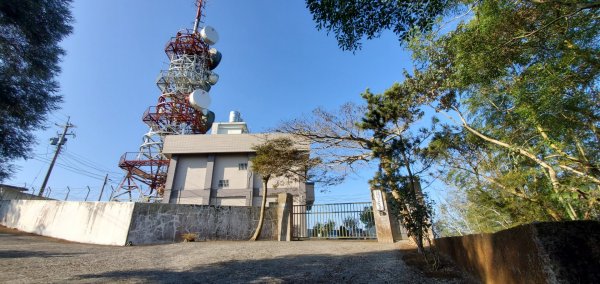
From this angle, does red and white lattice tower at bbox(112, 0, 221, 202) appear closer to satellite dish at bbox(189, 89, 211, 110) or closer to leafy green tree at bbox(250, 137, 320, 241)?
satellite dish at bbox(189, 89, 211, 110)

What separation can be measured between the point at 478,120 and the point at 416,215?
6664 mm

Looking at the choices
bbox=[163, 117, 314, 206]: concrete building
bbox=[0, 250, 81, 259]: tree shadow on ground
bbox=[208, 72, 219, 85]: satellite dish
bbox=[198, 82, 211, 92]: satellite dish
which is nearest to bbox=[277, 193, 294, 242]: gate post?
bbox=[163, 117, 314, 206]: concrete building

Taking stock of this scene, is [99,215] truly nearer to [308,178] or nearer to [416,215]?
[308,178]

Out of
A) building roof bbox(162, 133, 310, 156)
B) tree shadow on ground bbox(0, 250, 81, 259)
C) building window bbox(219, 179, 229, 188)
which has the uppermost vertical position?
building roof bbox(162, 133, 310, 156)

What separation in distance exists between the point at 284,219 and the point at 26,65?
10850 millimetres

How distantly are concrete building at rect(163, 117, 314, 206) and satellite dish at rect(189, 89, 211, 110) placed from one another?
681 centimetres

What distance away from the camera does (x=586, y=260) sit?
252 cm

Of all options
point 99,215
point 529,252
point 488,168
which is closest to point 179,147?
point 99,215

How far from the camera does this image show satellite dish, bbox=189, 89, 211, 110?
2950 cm

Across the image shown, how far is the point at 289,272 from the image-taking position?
266 inches

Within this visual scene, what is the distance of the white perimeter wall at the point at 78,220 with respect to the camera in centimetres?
1255

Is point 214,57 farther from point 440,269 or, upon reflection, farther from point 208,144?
point 440,269

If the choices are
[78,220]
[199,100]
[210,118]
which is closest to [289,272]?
[78,220]

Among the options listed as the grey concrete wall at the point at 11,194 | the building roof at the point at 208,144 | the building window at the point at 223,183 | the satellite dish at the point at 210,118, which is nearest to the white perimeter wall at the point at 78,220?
the grey concrete wall at the point at 11,194
